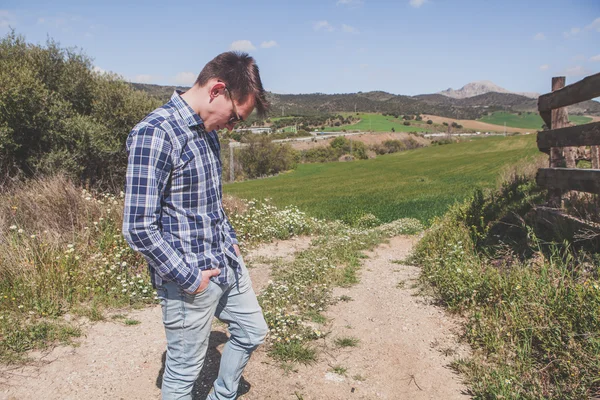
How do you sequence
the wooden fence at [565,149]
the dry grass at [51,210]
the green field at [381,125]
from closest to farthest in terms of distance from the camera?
1. the wooden fence at [565,149]
2. the dry grass at [51,210]
3. the green field at [381,125]

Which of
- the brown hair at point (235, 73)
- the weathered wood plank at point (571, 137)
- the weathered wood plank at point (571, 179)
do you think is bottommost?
the weathered wood plank at point (571, 179)

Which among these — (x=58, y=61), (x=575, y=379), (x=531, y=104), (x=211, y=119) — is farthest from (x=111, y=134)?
(x=531, y=104)

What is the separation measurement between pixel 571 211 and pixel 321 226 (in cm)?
520

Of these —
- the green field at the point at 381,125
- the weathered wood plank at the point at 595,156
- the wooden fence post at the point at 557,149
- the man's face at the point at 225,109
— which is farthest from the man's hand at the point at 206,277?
the green field at the point at 381,125

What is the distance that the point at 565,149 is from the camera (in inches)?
248

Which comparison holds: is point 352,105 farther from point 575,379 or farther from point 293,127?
point 575,379

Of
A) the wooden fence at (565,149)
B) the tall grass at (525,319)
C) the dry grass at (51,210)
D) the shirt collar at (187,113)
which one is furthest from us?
the dry grass at (51,210)

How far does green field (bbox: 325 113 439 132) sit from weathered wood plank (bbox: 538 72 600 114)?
A: 281 ft

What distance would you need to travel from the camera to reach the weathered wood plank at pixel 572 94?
4.55 m

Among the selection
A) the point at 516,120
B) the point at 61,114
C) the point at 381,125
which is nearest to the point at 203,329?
the point at 61,114

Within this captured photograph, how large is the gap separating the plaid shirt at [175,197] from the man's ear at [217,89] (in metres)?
0.14

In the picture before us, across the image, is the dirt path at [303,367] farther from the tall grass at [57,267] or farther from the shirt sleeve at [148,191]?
the shirt sleeve at [148,191]

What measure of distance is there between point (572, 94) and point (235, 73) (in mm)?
4624

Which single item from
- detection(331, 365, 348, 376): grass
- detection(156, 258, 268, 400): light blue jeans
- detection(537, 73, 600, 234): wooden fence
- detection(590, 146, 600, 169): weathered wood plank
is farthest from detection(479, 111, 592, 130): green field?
detection(156, 258, 268, 400): light blue jeans
